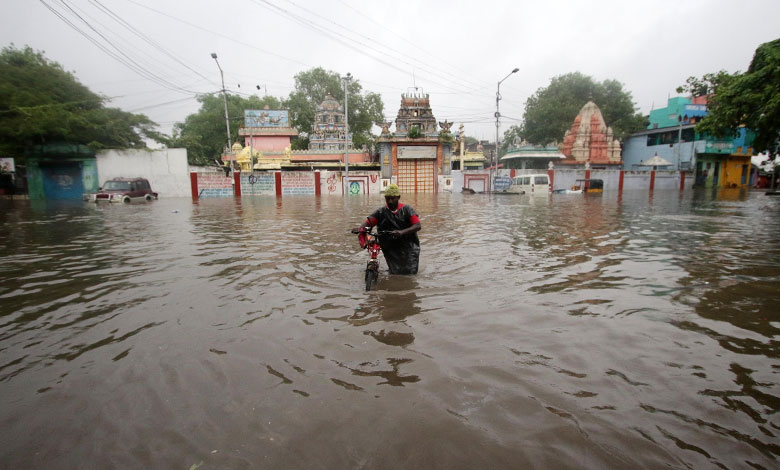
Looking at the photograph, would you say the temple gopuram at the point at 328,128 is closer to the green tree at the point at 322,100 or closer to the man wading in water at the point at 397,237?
the green tree at the point at 322,100

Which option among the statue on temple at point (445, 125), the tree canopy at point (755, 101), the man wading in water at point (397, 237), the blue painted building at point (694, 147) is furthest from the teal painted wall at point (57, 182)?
the blue painted building at point (694, 147)

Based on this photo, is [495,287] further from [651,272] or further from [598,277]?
[651,272]

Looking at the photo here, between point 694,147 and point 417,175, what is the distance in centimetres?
2951

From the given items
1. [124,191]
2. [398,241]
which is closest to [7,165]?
[124,191]

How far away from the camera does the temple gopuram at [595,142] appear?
1715 inches

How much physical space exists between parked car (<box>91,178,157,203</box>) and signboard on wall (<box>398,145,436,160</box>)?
20.8m

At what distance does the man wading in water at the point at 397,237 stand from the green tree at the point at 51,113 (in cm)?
3180

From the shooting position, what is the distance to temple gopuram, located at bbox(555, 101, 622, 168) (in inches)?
1715

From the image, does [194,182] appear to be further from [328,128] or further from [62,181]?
[328,128]

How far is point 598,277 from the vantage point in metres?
5.47

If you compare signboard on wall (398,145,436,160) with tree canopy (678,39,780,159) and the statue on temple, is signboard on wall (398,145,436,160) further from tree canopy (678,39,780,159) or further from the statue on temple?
tree canopy (678,39,780,159)

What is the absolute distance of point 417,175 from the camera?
3731cm

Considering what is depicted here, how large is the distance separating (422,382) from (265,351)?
4.53ft

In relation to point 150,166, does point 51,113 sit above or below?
above
